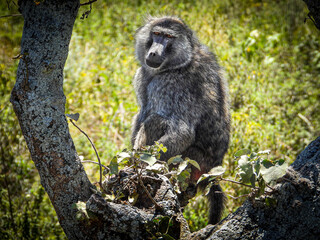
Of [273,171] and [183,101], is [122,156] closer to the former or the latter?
[273,171]

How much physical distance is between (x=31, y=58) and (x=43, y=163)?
1.80ft

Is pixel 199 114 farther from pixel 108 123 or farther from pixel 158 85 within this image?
pixel 108 123

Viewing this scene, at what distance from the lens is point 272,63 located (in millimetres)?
5531

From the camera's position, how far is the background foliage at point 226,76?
3955 mm

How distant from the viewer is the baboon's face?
3352 mm

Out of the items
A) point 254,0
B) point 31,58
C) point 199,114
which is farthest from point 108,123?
point 254,0

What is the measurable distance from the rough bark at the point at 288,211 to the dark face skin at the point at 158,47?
6.12ft

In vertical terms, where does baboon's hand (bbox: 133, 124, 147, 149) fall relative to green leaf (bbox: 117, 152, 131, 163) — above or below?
below

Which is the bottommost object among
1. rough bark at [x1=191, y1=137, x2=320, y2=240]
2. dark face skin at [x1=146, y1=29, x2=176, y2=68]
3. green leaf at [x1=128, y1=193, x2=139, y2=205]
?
green leaf at [x1=128, y1=193, x2=139, y2=205]

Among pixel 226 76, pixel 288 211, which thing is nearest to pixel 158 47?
pixel 226 76

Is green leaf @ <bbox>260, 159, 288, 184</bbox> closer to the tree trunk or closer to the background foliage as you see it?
the tree trunk

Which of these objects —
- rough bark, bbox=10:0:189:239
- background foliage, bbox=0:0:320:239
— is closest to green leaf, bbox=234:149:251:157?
rough bark, bbox=10:0:189:239

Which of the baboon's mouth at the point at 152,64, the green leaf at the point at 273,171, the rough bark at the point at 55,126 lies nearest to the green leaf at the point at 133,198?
the rough bark at the point at 55,126

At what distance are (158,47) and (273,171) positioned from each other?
2.06 m
